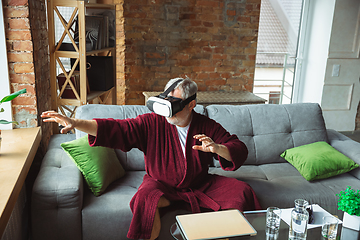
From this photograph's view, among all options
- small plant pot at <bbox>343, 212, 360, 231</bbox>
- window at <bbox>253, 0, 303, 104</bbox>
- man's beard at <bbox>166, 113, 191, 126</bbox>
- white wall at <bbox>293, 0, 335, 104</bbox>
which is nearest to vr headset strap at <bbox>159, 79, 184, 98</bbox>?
man's beard at <bbox>166, 113, 191, 126</bbox>

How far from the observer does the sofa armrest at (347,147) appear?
7.80 feet

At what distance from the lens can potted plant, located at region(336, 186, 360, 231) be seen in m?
1.51

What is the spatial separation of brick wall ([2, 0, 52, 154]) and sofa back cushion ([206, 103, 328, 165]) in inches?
49.0

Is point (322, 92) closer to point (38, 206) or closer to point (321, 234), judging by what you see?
point (321, 234)

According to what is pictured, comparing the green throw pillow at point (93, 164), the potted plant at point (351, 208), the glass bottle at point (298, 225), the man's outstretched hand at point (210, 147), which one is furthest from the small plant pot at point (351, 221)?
the green throw pillow at point (93, 164)

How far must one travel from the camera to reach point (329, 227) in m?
1.51

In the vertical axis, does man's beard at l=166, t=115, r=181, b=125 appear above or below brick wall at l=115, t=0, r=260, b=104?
below

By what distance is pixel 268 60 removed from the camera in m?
4.44

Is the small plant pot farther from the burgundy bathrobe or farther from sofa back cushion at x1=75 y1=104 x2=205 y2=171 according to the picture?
sofa back cushion at x1=75 y1=104 x2=205 y2=171

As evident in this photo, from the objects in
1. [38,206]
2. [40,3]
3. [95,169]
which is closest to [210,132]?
[95,169]

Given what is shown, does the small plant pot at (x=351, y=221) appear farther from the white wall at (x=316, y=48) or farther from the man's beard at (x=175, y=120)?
the white wall at (x=316, y=48)

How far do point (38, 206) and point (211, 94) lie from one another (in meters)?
2.53

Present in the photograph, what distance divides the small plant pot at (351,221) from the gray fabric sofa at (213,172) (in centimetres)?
49

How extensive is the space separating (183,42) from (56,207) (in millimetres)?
2604
